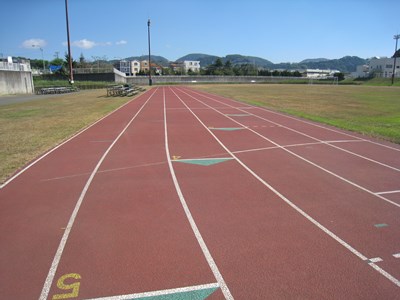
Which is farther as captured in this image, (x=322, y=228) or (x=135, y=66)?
(x=135, y=66)

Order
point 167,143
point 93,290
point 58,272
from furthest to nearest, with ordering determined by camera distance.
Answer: point 167,143, point 58,272, point 93,290

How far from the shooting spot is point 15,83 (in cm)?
3788

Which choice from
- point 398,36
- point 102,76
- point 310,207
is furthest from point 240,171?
point 398,36

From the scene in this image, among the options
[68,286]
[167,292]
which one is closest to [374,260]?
[167,292]

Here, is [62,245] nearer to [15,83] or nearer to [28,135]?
[28,135]

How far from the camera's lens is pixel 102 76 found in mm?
61750

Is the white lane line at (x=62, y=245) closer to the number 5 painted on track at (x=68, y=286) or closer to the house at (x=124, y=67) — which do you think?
the number 5 painted on track at (x=68, y=286)

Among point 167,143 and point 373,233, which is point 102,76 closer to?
point 167,143

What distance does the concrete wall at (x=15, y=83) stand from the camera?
35.2 metres

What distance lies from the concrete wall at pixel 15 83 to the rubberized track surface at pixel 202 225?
31.8 meters

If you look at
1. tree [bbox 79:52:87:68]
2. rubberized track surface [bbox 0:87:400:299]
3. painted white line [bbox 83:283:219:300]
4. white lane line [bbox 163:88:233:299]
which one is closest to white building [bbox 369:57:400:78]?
tree [bbox 79:52:87:68]

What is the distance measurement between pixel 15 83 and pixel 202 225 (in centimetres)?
4056

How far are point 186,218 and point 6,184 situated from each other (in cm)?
437

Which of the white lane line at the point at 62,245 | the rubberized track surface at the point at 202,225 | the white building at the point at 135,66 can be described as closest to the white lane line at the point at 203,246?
the rubberized track surface at the point at 202,225
